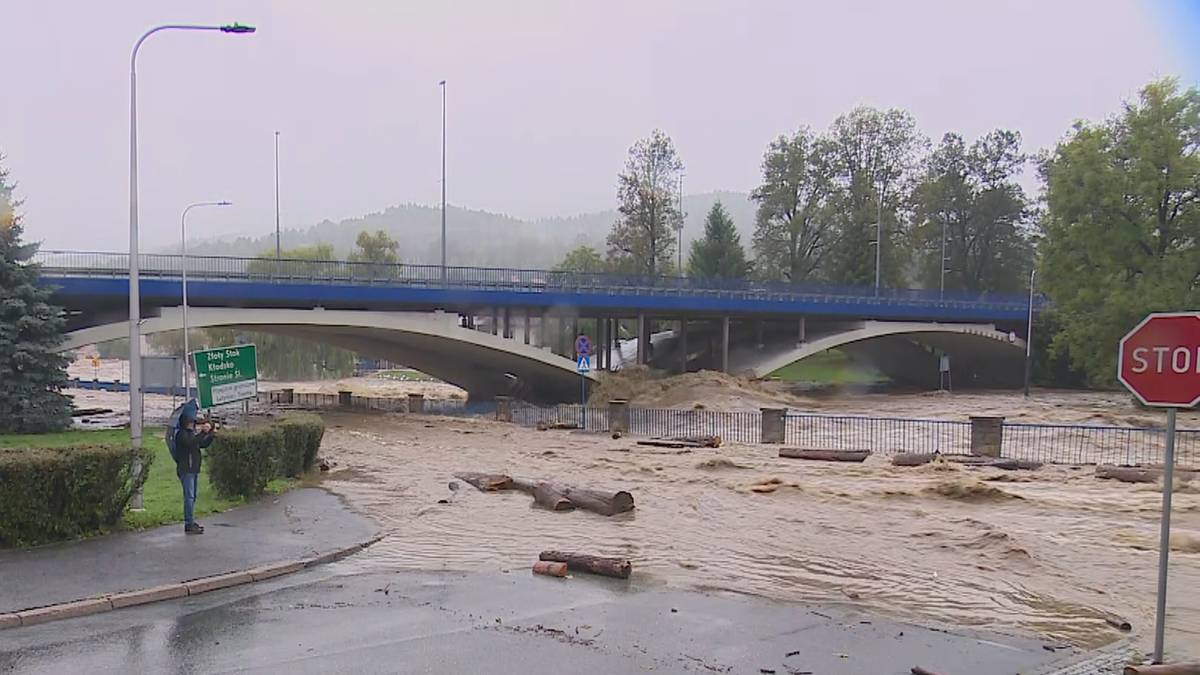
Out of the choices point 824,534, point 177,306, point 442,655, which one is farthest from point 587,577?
point 177,306

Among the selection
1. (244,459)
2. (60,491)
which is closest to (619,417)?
(244,459)

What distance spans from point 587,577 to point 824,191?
253 ft

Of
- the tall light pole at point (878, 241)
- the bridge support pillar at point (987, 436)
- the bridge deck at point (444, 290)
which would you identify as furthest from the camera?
the tall light pole at point (878, 241)

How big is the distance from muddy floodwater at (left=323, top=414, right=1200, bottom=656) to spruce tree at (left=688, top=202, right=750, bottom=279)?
61231 mm

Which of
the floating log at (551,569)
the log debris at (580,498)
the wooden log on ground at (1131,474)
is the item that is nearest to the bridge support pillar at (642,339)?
the wooden log on ground at (1131,474)

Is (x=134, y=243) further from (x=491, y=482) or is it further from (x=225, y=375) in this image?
(x=491, y=482)

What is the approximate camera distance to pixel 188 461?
13.0 m

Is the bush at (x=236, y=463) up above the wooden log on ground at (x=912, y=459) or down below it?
above

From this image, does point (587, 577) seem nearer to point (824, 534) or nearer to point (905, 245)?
point (824, 534)

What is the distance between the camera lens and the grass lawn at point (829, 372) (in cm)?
7956

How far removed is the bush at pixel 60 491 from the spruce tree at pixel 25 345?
23.1 metres

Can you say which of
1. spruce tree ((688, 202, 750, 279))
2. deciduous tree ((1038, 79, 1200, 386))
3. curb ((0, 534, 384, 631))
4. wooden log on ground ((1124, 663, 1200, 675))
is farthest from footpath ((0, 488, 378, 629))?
spruce tree ((688, 202, 750, 279))

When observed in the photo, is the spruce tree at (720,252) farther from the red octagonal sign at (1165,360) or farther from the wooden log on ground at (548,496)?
the red octagonal sign at (1165,360)

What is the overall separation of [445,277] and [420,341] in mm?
4617
